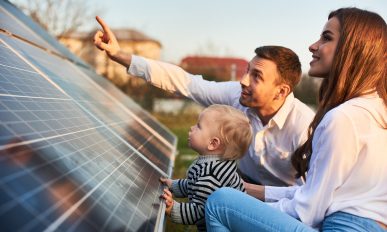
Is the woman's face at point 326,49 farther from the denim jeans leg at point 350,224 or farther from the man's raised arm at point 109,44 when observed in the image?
the man's raised arm at point 109,44

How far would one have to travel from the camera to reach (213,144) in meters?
3.26

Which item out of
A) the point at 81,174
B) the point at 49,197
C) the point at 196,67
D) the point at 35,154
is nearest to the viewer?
the point at 49,197

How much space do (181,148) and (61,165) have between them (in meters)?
10.3

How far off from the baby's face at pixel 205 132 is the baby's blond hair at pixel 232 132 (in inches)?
→ 1.3

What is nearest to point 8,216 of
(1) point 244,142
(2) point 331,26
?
(1) point 244,142

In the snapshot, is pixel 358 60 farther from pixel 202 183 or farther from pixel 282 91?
pixel 282 91

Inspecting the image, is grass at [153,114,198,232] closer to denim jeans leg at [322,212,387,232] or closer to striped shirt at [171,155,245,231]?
striped shirt at [171,155,245,231]

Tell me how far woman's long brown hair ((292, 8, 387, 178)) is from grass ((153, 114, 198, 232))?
2395 millimetres

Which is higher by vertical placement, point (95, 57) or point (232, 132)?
point (232, 132)

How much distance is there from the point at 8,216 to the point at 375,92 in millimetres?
2084

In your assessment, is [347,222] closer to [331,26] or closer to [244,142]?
[244,142]

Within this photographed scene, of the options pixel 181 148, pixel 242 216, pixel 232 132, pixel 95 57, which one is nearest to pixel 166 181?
pixel 232 132

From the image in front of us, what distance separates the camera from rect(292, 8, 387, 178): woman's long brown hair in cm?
288

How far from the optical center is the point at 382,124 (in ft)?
8.87
